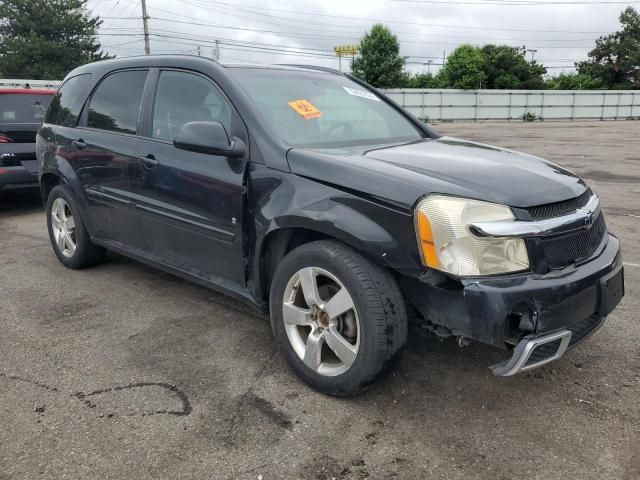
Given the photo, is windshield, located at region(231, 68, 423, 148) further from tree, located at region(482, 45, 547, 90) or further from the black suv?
tree, located at region(482, 45, 547, 90)

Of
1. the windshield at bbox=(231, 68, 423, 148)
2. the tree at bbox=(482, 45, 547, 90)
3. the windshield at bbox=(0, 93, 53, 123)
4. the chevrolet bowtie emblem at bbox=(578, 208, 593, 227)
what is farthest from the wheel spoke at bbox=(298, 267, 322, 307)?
the tree at bbox=(482, 45, 547, 90)

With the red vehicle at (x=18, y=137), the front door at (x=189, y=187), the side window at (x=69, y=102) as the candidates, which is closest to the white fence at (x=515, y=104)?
the red vehicle at (x=18, y=137)

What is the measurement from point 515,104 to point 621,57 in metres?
29.5

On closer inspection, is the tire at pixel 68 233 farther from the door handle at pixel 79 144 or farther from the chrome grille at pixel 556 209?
the chrome grille at pixel 556 209

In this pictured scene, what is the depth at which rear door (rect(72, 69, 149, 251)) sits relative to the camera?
397 cm

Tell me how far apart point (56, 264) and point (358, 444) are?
3.86m

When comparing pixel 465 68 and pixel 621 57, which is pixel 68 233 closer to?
pixel 465 68

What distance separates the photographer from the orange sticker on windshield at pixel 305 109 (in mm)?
3428

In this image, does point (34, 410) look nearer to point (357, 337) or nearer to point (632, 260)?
point (357, 337)

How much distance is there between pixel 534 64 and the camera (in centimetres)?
6181

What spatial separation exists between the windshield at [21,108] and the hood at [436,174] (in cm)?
589

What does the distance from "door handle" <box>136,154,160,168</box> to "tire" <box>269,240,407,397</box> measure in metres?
1.28

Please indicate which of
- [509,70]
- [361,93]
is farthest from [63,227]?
[509,70]

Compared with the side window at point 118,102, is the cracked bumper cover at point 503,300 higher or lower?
lower
